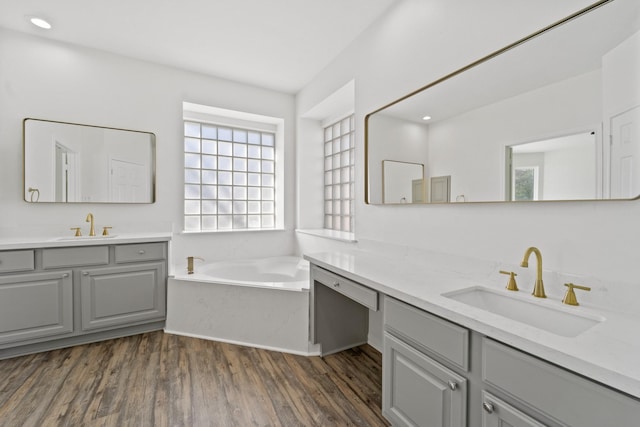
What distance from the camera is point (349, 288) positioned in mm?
1716

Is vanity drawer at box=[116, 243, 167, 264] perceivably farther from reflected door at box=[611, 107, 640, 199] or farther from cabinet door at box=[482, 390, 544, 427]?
reflected door at box=[611, 107, 640, 199]

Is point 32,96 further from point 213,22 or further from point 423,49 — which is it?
point 423,49

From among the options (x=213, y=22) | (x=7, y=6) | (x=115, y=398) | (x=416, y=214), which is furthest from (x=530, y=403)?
(x=7, y=6)

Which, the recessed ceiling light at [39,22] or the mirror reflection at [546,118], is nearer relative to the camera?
the mirror reflection at [546,118]

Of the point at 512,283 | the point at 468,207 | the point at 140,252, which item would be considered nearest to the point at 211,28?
the point at 140,252

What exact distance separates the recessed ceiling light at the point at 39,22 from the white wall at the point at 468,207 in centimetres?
249

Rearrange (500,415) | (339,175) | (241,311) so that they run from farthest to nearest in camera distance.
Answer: (339,175) → (241,311) → (500,415)

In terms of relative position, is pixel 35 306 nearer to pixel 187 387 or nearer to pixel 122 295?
pixel 122 295

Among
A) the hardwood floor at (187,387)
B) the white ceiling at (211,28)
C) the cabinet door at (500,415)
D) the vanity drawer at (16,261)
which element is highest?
the white ceiling at (211,28)

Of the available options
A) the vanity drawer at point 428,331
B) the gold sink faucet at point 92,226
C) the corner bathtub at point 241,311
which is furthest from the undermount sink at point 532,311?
the gold sink faucet at point 92,226

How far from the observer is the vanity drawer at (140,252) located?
8.13 feet

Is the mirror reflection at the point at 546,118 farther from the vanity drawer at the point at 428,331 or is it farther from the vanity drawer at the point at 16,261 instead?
the vanity drawer at the point at 16,261

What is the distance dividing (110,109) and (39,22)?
76 cm

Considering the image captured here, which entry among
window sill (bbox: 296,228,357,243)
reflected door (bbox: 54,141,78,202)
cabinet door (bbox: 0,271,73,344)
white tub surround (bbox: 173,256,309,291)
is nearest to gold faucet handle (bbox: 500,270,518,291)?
window sill (bbox: 296,228,357,243)
